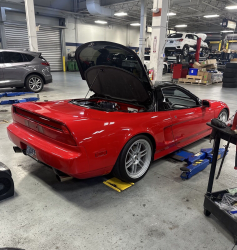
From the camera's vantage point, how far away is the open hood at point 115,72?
8.48 ft

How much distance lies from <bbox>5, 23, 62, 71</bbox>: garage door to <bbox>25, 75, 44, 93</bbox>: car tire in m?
9.54

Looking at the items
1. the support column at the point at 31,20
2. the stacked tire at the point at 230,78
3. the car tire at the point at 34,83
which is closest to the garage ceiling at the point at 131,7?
the stacked tire at the point at 230,78

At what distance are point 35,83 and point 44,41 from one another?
11.3m

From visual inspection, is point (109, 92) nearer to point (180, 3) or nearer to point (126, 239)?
point (126, 239)

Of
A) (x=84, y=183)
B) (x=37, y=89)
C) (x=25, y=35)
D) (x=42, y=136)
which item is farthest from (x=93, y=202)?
(x=25, y=35)

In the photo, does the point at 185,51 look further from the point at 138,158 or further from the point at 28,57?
the point at 138,158

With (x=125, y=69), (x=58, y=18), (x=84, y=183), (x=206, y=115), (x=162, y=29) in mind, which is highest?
(x=58, y=18)

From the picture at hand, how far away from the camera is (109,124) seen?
7.07 ft

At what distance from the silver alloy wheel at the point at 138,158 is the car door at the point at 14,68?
22.2ft

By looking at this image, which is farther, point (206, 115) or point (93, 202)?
point (206, 115)

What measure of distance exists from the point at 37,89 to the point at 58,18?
41.0 feet

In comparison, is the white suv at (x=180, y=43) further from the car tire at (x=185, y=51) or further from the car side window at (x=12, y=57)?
the car side window at (x=12, y=57)

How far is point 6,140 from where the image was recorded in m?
3.81

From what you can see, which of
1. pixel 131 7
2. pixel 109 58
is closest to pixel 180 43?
pixel 131 7
